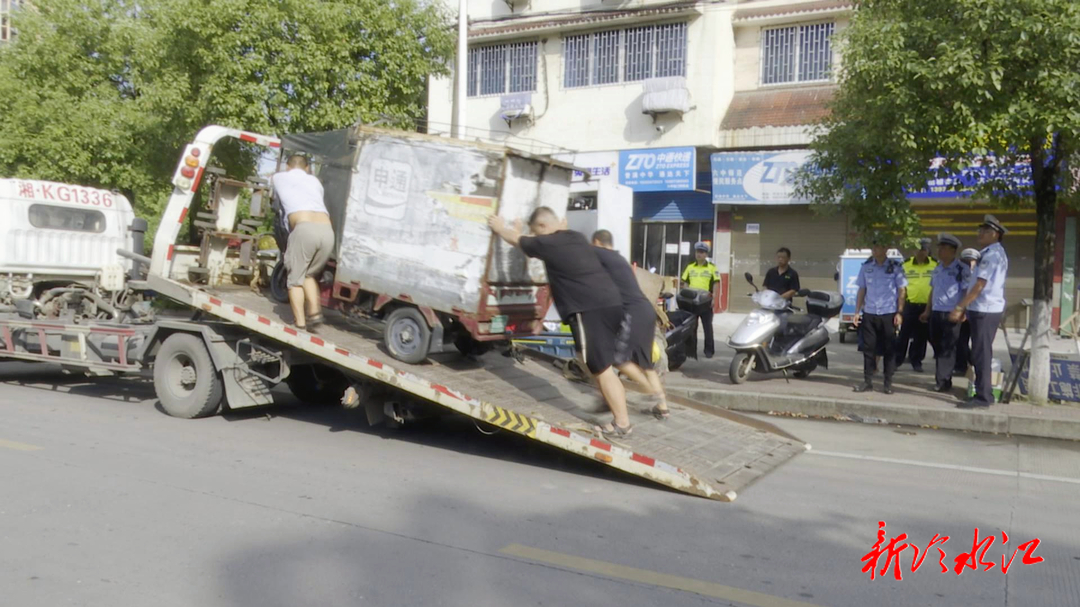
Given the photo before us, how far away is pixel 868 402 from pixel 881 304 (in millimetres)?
1127

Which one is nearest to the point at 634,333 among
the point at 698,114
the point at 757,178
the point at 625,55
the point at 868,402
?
the point at 868,402

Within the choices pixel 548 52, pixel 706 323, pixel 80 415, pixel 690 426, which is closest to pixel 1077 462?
pixel 690 426

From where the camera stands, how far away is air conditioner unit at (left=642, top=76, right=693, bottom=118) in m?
19.7

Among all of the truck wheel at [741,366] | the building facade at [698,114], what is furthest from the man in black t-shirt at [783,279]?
the building facade at [698,114]

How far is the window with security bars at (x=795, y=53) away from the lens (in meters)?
19.7

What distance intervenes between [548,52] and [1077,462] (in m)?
16.7

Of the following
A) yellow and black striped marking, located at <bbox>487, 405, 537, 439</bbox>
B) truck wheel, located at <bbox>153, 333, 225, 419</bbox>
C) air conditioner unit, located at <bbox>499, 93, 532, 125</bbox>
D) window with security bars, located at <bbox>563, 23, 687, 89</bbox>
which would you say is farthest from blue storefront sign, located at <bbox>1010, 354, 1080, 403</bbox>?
air conditioner unit, located at <bbox>499, 93, 532, 125</bbox>

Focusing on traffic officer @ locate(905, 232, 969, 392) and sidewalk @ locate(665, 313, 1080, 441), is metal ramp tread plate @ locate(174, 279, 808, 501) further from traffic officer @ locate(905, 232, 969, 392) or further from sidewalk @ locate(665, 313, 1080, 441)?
traffic officer @ locate(905, 232, 969, 392)

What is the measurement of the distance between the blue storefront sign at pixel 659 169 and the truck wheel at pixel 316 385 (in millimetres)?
12418

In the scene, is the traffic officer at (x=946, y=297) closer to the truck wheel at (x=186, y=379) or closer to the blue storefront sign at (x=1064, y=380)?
the blue storefront sign at (x=1064, y=380)

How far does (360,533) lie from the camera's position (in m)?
5.14

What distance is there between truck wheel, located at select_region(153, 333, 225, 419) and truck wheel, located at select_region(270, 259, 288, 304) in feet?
2.66

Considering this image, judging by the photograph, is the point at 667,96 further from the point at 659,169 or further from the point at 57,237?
the point at 57,237

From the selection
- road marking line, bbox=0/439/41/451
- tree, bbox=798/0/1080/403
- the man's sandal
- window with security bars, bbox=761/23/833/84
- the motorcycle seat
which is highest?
window with security bars, bbox=761/23/833/84
